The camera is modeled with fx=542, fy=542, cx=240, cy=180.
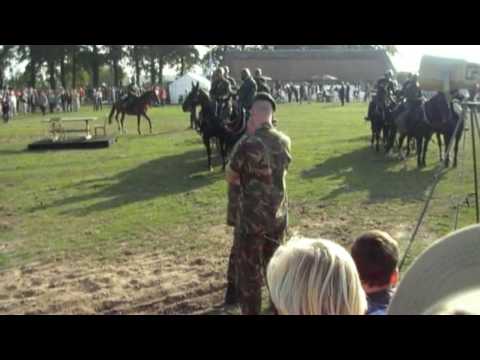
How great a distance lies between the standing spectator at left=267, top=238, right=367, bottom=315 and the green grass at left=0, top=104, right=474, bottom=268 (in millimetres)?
5390

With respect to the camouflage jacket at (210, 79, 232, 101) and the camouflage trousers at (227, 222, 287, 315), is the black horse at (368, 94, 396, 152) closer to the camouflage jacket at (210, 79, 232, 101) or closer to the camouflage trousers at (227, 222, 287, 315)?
the camouflage jacket at (210, 79, 232, 101)

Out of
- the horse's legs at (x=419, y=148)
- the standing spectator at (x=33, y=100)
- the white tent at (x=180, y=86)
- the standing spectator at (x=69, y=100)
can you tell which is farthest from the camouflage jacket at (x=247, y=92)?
the white tent at (x=180, y=86)

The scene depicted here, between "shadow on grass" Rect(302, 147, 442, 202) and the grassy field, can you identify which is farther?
"shadow on grass" Rect(302, 147, 442, 202)

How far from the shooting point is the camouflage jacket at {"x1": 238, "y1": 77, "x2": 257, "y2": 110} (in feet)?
46.8

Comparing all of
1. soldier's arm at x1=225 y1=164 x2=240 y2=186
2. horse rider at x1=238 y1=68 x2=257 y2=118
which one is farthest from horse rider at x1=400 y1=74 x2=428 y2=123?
soldier's arm at x1=225 y1=164 x2=240 y2=186

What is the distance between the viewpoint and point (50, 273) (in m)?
6.57

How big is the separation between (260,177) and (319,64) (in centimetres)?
6118

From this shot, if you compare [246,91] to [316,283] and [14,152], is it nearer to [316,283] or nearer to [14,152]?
[14,152]

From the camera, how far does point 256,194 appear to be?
4457 millimetres

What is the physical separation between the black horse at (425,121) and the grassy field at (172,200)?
699 millimetres

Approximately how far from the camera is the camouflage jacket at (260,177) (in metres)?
4.40

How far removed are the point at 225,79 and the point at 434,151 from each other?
6539 mm
